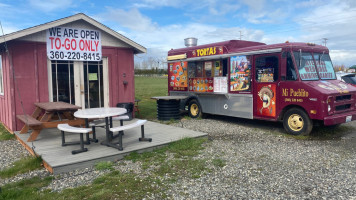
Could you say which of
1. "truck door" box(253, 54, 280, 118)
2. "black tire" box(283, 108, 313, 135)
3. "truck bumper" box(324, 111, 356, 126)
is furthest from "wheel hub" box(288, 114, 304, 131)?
"truck bumper" box(324, 111, 356, 126)

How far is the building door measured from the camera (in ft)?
26.9

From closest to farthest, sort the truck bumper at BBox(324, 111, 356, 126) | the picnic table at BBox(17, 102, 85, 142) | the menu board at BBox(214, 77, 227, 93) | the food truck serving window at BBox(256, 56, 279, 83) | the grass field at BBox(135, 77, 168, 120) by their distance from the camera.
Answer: the picnic table at BBox(17, 102, 85, 142)
the truck bumper at BBox(324, 111, 356, 126)
the food truck serving window at BBox(256, 56, 279, 83)
the menu board at BBox(214, 77, 227, 93)
the grass field at BBox(135, 77, 168, 120)

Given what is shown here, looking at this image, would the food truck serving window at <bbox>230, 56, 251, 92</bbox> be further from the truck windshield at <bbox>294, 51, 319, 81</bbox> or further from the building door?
the building door

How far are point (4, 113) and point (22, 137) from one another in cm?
218

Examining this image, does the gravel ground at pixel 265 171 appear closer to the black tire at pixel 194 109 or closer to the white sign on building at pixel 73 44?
the white sign on building at pixel 73 44

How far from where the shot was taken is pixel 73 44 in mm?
8383

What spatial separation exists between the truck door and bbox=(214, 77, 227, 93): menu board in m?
1.17

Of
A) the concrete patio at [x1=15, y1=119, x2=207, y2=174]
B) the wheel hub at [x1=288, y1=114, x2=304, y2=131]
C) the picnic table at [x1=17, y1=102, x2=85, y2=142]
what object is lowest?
the concrete patio at [x1=15, y1=119, x2=207, y2=174]

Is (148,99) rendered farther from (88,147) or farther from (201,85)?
(88,147)

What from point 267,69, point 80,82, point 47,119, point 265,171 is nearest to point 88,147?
point 47,119

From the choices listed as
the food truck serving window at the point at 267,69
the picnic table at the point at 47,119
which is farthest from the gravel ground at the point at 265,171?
the food truck serving window at the point at 267,69

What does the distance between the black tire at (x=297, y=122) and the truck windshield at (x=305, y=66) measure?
92 centimetres

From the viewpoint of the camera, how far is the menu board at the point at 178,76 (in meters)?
10.9

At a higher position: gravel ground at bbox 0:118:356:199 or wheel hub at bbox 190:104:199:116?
wheel hub at bbox 190:104:199:116
